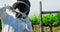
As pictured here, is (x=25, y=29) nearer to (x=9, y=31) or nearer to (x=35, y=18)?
(x=9, y=31)

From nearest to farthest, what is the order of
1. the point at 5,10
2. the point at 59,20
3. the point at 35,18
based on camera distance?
the point at 5,10
the point at 59,20
the point at 35,18

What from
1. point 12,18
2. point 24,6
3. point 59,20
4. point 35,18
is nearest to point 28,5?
point 24,6

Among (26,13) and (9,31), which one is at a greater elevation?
(26,13)

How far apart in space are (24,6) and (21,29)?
0.20 m

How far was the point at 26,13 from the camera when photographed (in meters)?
2.04

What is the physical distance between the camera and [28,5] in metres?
2.04

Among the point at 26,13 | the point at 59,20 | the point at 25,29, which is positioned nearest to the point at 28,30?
the point at 25,29

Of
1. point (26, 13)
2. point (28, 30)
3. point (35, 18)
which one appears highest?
point (26, 13)

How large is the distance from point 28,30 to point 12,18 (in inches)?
6.8

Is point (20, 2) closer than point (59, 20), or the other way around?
point (20, 2)

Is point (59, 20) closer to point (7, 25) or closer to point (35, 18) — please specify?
point (35, 18)

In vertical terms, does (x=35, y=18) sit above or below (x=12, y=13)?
below

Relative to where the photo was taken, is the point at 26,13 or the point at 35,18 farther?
the point at 35,18

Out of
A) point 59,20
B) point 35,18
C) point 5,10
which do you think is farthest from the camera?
point 35,18
